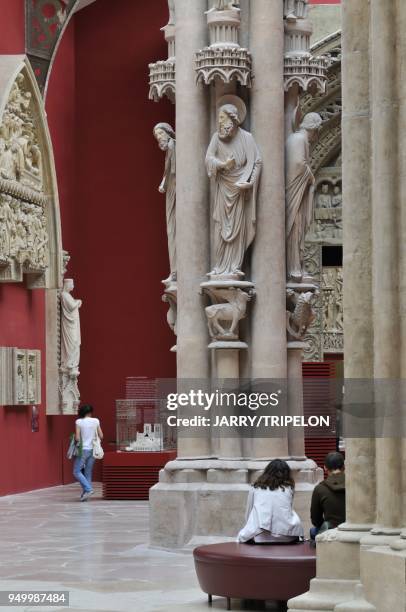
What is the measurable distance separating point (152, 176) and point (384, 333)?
17010 millimetres

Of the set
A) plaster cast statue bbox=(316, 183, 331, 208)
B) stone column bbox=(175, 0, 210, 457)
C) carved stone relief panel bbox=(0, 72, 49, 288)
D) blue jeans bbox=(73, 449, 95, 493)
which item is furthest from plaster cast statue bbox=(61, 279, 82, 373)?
stone column bbox=(175, 0, 210, 457)

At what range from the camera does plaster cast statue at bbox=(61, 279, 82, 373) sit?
2316 cm

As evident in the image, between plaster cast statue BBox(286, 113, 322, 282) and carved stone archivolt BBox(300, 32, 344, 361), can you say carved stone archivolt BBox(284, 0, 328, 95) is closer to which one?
plaster cast statue BBox(286, 113, 322, 282)

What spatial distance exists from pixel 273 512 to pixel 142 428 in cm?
1143

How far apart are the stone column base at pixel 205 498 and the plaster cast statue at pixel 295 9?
13.3 feet

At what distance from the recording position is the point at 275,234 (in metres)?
13.8

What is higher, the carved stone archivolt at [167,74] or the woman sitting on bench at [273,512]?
the carved stone archivolt at [167,74]

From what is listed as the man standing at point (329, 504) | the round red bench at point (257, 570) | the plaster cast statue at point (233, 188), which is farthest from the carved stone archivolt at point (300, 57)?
the round red bench at point (257, 570)

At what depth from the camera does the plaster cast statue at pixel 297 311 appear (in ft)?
45.6

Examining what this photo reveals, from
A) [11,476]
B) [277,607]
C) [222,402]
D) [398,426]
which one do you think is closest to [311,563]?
[277,607]

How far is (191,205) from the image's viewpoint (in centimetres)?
1386

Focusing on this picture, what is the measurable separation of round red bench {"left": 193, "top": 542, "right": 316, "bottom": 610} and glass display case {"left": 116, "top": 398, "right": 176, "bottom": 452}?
10.6 metres

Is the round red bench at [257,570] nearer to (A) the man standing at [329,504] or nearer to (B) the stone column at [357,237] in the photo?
(A) the man standing at [329,504]

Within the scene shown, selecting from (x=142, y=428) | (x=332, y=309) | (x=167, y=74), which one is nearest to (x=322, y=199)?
(x=332, y=309)
